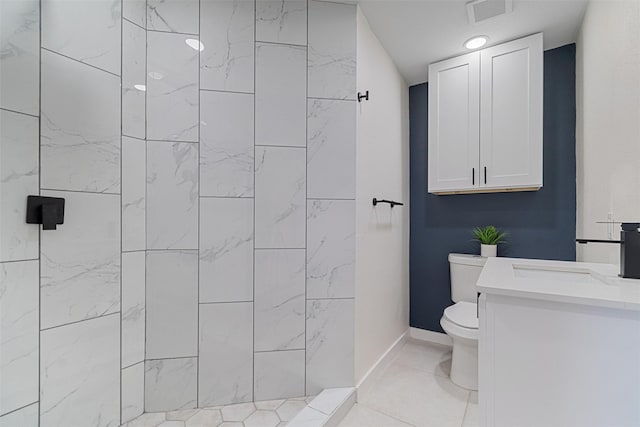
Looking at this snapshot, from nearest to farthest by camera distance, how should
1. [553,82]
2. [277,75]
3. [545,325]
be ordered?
[545,325], [277,75], [553,82]

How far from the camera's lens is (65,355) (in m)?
1.26

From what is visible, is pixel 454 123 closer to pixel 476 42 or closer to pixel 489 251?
pixel 476 42

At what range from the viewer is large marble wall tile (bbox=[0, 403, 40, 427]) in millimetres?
1102

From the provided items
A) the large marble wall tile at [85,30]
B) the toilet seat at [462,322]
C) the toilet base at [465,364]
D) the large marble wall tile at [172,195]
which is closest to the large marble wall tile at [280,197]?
the large marble wall tile at [172,195]

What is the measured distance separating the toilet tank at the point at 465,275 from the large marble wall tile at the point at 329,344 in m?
1.01

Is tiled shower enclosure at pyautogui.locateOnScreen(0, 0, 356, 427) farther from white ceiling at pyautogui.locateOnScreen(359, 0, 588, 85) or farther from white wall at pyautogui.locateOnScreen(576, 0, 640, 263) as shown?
white wall at pyautogui.locateOnScreen(576, 0, 640, 263)

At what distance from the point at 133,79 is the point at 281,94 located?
0.73 metres

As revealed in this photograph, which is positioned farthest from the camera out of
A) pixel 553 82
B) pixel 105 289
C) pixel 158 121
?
pixel 553 82

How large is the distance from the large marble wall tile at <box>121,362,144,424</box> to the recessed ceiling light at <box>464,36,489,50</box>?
2.77 meters

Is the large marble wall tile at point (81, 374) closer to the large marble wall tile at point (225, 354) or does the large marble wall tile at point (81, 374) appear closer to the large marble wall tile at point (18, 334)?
the large marble wall tile at point (18, 334)

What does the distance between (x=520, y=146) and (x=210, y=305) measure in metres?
2.13

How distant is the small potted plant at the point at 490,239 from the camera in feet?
7.15

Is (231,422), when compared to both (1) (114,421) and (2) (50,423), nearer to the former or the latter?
(1) (114,421)

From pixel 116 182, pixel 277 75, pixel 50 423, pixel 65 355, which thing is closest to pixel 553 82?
pixel 277 75
